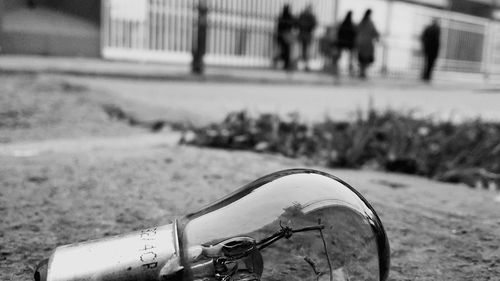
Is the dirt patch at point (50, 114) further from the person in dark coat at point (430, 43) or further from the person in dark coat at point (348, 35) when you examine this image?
the person in dark coat at point (430, 43)

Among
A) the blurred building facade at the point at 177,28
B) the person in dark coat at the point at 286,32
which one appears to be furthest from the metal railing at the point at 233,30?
the person in dark coat at the point at 286,32

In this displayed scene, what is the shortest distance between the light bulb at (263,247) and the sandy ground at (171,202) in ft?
1.03

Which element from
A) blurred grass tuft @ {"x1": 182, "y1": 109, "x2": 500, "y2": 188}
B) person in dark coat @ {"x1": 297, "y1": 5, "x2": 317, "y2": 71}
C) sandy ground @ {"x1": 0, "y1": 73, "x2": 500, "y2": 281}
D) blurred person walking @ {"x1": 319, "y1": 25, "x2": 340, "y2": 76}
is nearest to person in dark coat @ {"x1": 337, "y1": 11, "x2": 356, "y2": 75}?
blurred person walking @ {"x1": 319, "y1": 25, "x2": 340, "y2": 76}

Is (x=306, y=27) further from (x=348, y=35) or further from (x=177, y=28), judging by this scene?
(x=348, y=35)

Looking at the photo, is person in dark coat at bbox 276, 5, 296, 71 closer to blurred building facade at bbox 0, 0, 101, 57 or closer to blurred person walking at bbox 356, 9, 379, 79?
blurred person walking at bbox 356, 9, 379, 79

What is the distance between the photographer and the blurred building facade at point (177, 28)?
458 inches

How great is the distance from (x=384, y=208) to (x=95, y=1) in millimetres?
11630

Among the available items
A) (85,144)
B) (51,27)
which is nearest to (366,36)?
(85,144)

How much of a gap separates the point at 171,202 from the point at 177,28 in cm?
1254

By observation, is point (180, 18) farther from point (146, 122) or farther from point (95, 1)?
point (146, 122)

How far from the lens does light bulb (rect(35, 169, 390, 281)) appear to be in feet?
3.20

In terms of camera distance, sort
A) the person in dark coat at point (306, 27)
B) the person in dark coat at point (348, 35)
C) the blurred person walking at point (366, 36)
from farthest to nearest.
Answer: the person in dark coat at point (306, 27), the person in dark coat at point (348, 35), the blurred person walking at point (366, 36)

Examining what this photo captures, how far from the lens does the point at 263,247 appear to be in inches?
40.1

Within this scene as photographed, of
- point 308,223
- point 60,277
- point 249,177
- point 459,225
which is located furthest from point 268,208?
point 249,177
